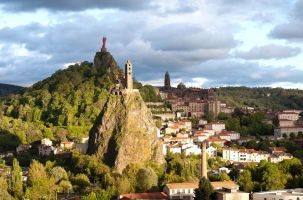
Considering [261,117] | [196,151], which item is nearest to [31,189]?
[196,151]

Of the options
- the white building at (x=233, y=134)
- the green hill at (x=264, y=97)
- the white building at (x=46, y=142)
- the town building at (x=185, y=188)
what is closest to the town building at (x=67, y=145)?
the white building at (x=46, y=142)

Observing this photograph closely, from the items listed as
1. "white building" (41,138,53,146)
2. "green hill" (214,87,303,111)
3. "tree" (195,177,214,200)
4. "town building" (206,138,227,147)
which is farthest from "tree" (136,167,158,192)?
"green hill" (214,87,303,111)

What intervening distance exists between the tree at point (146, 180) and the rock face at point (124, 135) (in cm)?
642

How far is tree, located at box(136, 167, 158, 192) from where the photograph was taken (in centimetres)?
5859

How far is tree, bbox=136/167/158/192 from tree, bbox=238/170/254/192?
8395 millimetres

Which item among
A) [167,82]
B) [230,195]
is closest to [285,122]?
[167,82]

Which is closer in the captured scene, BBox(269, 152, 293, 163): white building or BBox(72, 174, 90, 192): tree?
BBox(72, 174, 90, 192): tree

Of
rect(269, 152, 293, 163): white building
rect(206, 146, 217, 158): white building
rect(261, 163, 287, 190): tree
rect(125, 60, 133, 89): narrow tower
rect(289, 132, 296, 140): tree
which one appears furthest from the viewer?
rect(289, 132, 296, 140): tree

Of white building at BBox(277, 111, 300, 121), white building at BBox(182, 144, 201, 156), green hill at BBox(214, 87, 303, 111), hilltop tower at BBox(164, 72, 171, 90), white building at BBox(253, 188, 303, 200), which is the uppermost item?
hilltop tower at BBox(164, 72, 171, 90)

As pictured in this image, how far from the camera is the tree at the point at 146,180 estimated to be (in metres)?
58.6

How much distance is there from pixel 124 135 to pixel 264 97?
117571mm

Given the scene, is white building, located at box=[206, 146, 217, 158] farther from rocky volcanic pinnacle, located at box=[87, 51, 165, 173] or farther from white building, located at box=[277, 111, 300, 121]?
white building, located at box=[277, 111, 300, 121]

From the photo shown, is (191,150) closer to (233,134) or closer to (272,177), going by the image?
(233,134)

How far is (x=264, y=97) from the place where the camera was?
182 metres
